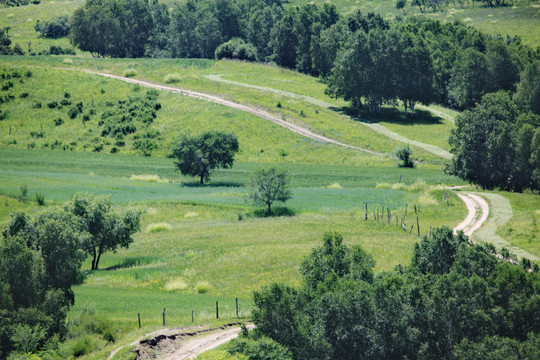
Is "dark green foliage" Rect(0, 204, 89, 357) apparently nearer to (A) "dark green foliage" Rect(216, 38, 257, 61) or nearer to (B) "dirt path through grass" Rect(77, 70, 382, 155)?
(B) "dirt path through grass" Rect(77, 70, 382, 155)

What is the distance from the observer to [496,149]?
89.5 meters

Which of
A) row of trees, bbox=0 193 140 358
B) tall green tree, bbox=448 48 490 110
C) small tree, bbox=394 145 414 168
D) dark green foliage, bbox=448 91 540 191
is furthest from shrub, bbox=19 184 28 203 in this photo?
tall green tree, bbox=448 48 490 110

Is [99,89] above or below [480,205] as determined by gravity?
above

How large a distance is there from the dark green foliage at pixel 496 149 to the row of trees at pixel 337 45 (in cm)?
4121

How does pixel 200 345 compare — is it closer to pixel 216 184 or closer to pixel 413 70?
pixel 216 184

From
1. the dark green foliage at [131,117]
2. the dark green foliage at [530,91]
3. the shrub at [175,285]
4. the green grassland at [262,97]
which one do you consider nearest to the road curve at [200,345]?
the shrub at [175,285]

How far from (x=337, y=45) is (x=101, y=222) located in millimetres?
109454

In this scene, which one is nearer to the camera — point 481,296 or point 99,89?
point 481,296

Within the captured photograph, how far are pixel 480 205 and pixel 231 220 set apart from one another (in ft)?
104

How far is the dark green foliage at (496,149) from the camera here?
285ft

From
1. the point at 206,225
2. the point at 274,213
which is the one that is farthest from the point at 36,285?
the point at 274,213

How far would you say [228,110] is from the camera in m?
130

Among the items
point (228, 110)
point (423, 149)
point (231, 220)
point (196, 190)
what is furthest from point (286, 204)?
point (228, 110)

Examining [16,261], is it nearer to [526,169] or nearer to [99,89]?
[526,169]
